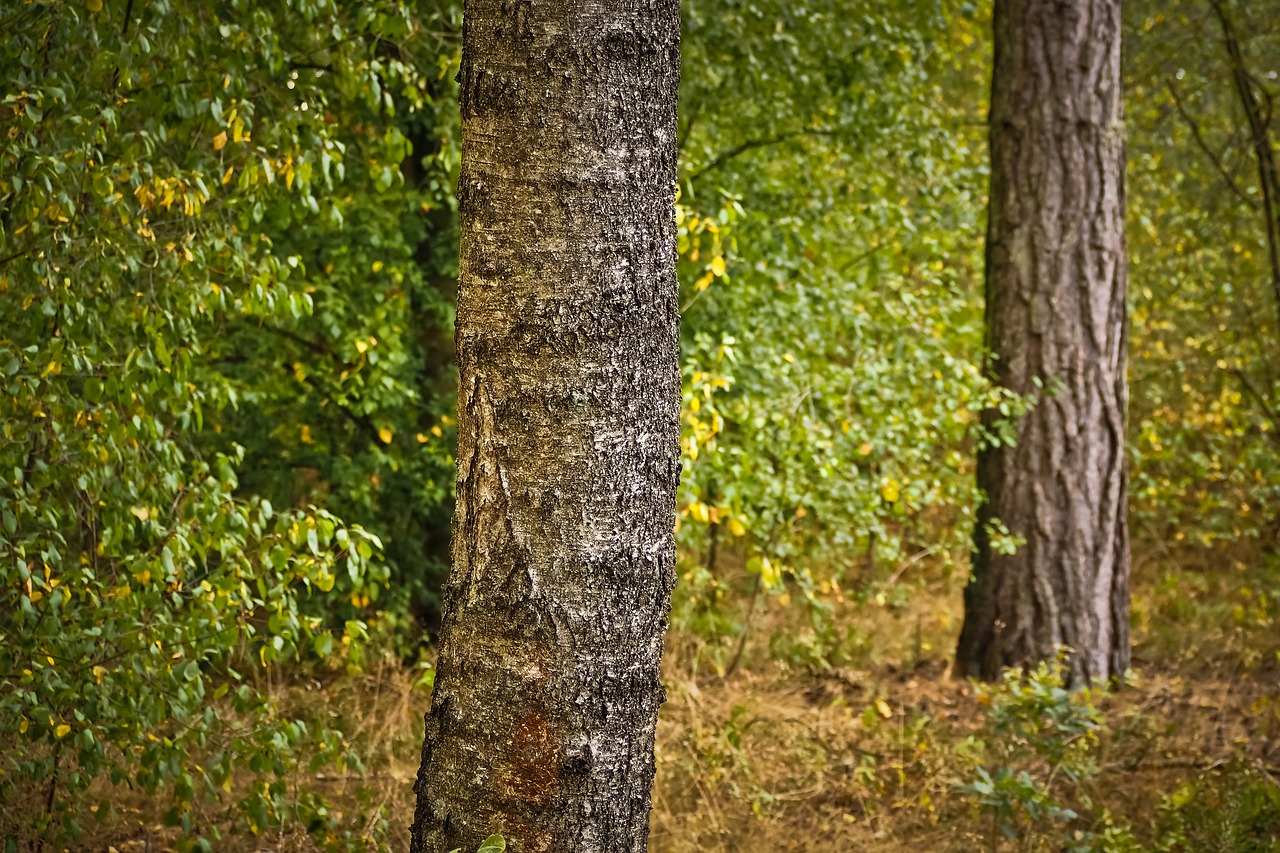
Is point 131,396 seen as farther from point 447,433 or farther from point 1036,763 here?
point 1036,763

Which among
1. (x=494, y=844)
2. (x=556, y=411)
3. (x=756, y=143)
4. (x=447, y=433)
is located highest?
(x=756, y=143)

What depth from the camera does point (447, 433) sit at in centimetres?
655

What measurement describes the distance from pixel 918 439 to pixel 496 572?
3.91 metres

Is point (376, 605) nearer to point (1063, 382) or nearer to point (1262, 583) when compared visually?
point (1063, 382)

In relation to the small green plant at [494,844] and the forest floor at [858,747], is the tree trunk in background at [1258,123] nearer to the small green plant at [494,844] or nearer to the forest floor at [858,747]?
the forest floor at [858,747]

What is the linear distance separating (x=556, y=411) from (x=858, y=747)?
372cm

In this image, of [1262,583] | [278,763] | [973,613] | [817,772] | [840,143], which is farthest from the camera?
[1262,583]

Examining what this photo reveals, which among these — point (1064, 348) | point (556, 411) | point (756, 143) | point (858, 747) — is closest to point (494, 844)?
point (556, 411)

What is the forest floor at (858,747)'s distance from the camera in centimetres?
416

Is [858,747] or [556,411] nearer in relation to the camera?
[556,411]

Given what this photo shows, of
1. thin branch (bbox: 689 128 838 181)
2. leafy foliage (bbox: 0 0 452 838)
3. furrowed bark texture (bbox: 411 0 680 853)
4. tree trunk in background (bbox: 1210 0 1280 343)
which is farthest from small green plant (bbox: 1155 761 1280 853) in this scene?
tree trunk in background (bbox: 1210 0 1280 343)

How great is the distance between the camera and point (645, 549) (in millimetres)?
2080

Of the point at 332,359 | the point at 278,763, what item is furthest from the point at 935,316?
the point at 278,763

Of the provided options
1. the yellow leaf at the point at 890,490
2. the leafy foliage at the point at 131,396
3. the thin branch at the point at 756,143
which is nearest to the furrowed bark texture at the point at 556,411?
the leafy foliage at the point at 131,396
